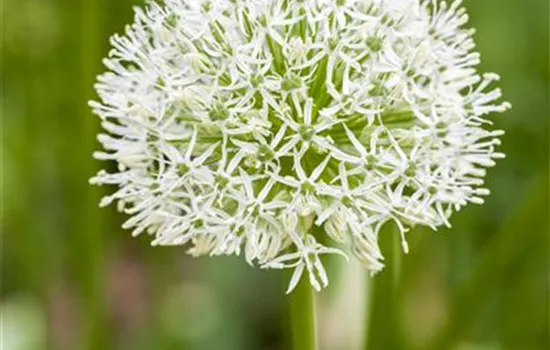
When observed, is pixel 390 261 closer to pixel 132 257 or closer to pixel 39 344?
pixel 39 344

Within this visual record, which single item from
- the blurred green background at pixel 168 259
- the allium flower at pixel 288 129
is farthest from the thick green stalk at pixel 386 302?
the allium flower at pixel 288 129

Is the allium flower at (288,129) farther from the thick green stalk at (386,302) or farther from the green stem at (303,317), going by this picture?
the thick green stalk at (386,302)

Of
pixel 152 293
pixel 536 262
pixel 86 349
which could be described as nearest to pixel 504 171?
pixel 536 262

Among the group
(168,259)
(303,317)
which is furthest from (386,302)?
(168,259)

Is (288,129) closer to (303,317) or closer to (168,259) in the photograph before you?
(303,317)

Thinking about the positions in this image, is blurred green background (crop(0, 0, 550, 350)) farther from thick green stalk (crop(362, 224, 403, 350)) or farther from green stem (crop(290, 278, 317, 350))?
green stem (crop(290, 278, 317, 350))

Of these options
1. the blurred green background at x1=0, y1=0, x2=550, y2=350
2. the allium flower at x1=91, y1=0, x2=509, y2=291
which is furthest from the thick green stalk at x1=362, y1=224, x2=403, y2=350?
the allium flower at x1=91, y1=0, x2=509, y2=291
